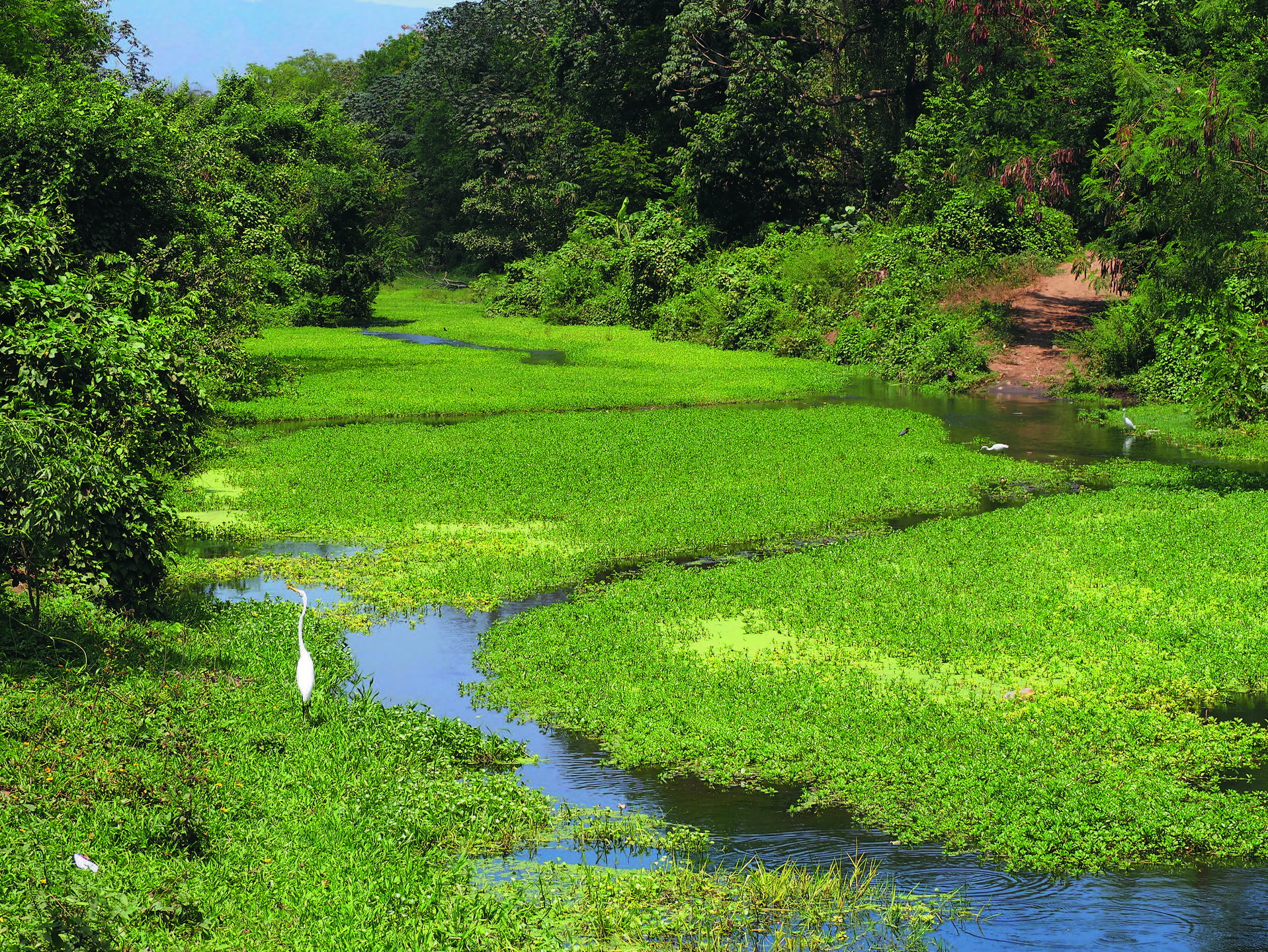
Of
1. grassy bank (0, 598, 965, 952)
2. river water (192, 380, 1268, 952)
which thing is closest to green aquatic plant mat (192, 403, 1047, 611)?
river water (192, 380, 1268, 952)

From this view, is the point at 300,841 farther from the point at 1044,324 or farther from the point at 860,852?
the point at 1044,324

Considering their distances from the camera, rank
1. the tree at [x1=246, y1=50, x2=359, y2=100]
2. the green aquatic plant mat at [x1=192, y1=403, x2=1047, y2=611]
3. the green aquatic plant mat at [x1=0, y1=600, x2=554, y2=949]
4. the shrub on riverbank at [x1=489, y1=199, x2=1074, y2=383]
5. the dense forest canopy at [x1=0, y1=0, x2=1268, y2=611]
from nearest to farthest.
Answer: the green aquatic plant mat at [x1=0, y1=600, x2=554, y2=949]
the dense forest canopy at [x1=0, y1=0, x2=1268, y2=611]
the green aquatic plant mat at [x1=192, y1=403, x2=1047, y2=611]
the shrub on riverbank at [x1=489, y1=199, x2=1074, y2=383]
the tree at [x1=246, y1=50, x2=359, y2=100]

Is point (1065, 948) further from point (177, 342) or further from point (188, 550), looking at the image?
point (188, 550)

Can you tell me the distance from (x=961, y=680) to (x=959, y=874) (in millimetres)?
3309

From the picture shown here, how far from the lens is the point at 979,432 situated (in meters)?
25.1

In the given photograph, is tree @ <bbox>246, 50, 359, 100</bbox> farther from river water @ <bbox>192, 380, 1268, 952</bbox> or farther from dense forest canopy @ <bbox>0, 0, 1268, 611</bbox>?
river water @ <bbox>192, 380, 1268, 952</bbox>

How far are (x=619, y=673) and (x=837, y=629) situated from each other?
250 cm

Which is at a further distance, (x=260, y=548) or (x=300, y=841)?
(x=260, y=548)

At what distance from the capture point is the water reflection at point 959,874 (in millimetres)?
7082

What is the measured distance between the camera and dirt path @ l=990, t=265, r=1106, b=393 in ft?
104

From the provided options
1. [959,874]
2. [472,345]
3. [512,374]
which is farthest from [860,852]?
[472,345]

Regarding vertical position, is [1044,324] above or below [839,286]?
below

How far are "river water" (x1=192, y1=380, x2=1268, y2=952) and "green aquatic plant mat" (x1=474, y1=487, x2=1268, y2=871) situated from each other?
21 centimetres

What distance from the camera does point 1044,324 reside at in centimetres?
3441
